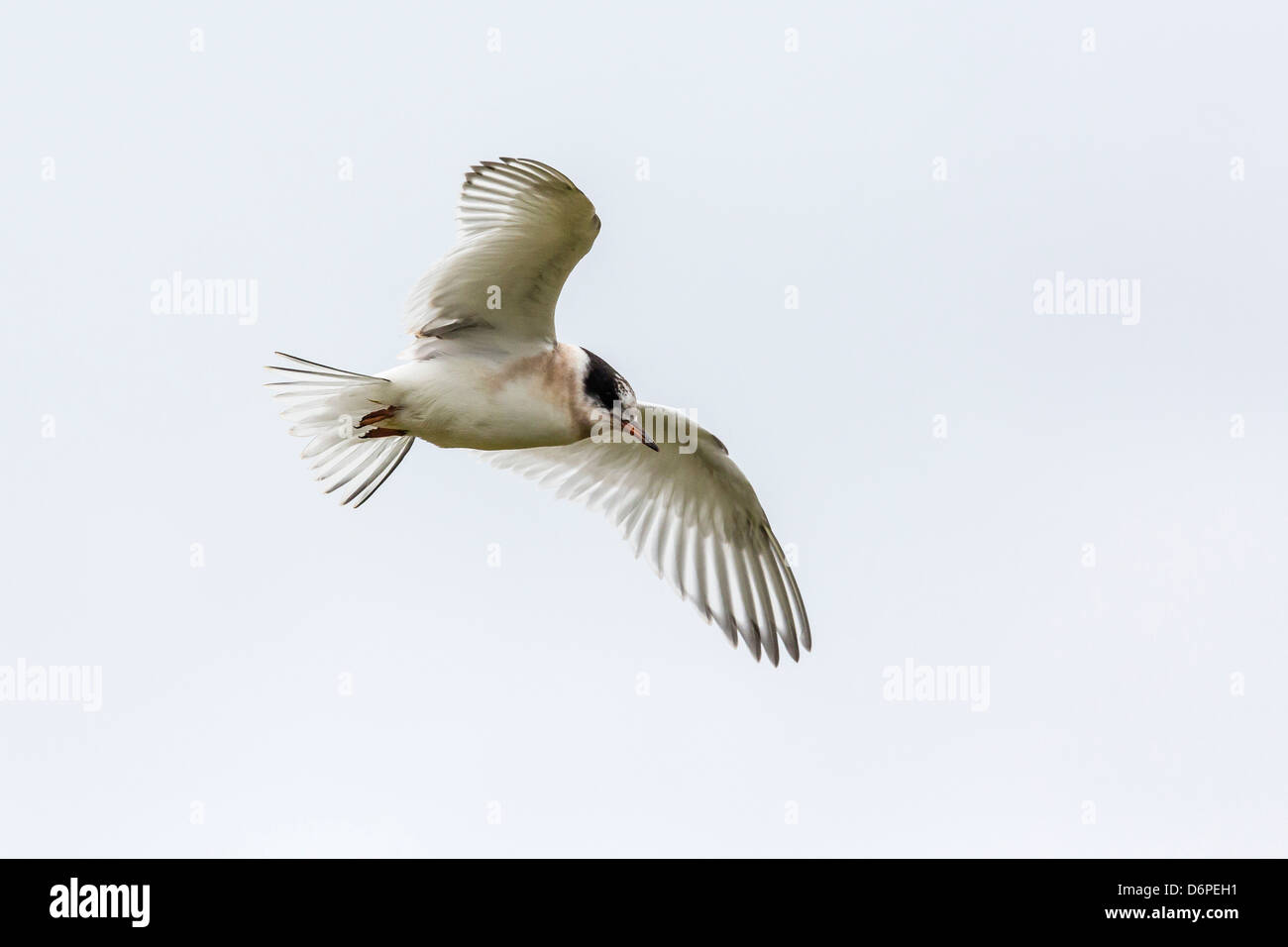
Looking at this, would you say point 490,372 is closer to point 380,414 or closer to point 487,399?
point 487,399

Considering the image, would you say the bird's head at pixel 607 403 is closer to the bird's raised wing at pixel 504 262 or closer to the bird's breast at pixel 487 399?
the bird's breast at pixel 487 399

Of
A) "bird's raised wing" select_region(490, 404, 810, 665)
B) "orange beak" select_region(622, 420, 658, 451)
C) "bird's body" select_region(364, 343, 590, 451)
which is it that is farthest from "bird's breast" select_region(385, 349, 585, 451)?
"bird's raised wing" select_region(490, 404, 810, 665)

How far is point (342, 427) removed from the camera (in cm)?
1039

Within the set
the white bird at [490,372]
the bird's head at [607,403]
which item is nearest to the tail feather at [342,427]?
the white bird at [490,372]

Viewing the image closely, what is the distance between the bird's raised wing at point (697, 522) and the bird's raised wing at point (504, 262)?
2071mm

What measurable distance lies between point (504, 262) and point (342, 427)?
5.15 ft

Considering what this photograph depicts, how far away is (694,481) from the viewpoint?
12.4 meters

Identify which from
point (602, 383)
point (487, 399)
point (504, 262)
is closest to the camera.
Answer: point (504, 262)

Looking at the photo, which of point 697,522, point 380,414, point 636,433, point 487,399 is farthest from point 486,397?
point 697,522

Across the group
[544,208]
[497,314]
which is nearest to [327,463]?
[497,314]

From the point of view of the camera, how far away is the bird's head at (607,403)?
10.3 meters

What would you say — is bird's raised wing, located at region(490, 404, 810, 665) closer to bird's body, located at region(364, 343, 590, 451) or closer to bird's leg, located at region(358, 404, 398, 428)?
bird's body, located at region(364, 343, 590, 451)

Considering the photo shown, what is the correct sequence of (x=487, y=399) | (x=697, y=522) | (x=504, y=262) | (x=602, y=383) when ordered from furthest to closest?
(x=697, y=522)
(x=602, y=383)
(x=487, y=399)
(x=504, y=262)

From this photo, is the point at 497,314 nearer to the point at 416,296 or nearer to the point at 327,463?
the point at 416,296
